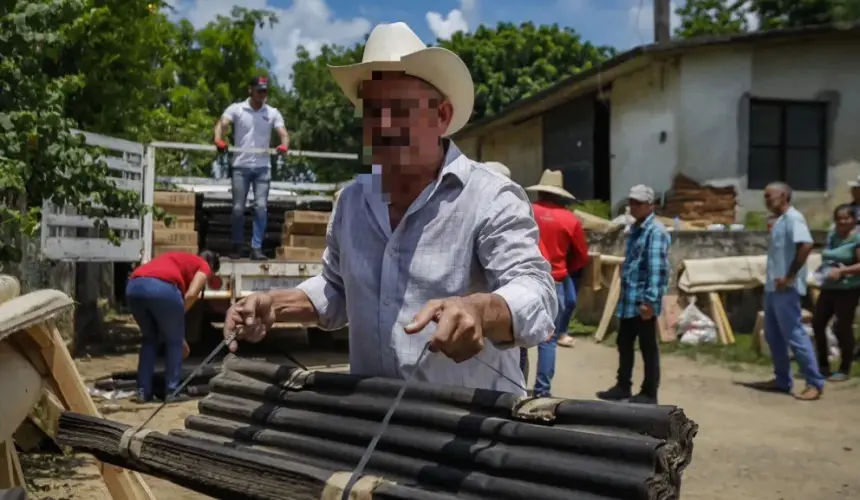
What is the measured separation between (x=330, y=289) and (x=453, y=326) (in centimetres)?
88

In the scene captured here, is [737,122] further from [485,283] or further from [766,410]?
[485,283]

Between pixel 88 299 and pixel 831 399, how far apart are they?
325 inches

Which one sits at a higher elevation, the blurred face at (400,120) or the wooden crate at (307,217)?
the blurred face at (400,120)

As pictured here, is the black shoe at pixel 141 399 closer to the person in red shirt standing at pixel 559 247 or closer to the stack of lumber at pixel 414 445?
the person in red shirt standing at pixel 559 247

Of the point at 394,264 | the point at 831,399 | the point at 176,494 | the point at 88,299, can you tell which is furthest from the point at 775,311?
the point at 88,299

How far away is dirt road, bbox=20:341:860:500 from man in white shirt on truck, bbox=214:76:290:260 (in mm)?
1728

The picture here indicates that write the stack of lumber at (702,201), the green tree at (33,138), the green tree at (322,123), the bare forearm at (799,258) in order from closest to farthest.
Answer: the green tree at (33,138), the bare forearm at (799,258), the stack of lumber at (702,201), the green tree at (322,123)

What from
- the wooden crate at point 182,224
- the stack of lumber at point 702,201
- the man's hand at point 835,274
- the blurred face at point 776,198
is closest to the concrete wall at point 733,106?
the stack of lumber at point 702,201

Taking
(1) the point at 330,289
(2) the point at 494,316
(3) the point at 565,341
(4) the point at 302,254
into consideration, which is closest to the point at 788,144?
(3) the point at 565,341

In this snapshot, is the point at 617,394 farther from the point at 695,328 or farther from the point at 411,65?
the point at 411,65

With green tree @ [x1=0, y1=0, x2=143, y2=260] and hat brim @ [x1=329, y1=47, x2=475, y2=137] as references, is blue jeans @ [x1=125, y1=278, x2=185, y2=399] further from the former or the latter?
hat brim @ [x1=329, y1=47, x2=475, y2=137]

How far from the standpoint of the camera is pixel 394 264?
7.50 feet

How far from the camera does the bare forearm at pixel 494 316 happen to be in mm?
1919

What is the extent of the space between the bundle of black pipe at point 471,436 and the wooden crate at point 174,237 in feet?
27.4
